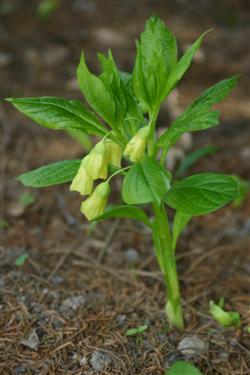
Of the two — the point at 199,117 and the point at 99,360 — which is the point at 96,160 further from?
the point at 99,360

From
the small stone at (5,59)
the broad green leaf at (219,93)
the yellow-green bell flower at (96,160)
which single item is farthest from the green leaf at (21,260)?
the small stone at (5,59)

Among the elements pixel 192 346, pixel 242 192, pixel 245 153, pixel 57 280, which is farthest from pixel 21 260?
pixel 245 153

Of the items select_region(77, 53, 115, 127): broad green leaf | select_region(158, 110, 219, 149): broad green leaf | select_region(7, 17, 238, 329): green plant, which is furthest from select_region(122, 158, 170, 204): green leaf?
select_region(77, 53, 115, 127): broad green leaf

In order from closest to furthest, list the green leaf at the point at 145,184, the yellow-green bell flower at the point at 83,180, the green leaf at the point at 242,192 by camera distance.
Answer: the green leaf at the point at 145,184, the yellow-green bell flower at the point at 83,180, the green leaf at the point at 242,192

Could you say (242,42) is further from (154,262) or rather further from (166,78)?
(166,78)

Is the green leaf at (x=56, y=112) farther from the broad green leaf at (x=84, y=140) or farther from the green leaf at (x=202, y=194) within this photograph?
the broad green leaf at (x=84, y=140)

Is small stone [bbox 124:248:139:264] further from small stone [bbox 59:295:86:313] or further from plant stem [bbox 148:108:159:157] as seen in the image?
plant stem [bbox 148:108:159:157]
